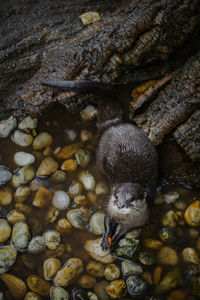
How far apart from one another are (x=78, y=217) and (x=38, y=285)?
→ 23.6 inches

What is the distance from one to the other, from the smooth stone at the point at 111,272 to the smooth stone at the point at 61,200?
629 mm

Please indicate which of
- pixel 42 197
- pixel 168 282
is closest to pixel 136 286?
pixel 168 282

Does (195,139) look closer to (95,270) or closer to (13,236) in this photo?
(95,270)

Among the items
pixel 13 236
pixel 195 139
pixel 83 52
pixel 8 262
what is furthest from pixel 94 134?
pixel 8 262

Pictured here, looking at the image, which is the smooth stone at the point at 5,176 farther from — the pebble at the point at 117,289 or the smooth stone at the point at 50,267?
the pebble at the point at 117,289

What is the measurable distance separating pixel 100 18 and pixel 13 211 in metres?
1.97

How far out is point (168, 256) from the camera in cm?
221

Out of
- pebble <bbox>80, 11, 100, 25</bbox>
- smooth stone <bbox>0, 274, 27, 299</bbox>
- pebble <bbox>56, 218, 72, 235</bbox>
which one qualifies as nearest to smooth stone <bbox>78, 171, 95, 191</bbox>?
pebble <bbox>56, 218, 72, 235</bbox>

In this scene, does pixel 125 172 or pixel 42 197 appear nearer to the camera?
pixel 125 172

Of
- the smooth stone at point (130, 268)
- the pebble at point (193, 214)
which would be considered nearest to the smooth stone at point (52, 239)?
the smooth stone at point (130, 268)

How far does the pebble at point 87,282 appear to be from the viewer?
2.12 m

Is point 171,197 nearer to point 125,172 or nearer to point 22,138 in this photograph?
point 125,172

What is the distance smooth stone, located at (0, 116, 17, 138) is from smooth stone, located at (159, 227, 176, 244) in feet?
5.58

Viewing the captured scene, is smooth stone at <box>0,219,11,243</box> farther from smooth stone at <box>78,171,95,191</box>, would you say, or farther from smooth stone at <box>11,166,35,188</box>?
smooth stone at <box>78,171,95,191</box>
